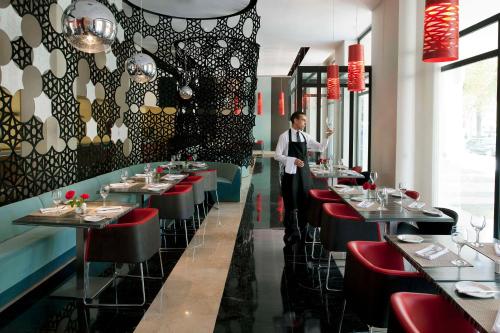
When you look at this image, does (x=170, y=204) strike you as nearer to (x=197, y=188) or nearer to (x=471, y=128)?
(x=197, y=188)

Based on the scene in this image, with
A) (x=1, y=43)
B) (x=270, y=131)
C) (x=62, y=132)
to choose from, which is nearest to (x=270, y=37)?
(x=62, y=132)

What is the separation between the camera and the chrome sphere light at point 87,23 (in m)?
3.04

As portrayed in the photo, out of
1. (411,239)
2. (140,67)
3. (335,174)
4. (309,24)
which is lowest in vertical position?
(411,239)

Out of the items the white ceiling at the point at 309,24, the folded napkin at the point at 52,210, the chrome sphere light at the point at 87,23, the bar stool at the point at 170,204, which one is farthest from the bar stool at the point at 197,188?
the white ceiling at the point at 309,24

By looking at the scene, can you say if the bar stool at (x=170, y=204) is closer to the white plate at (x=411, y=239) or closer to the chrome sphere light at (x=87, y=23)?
the chrome sphere light at (x=87, y=23)

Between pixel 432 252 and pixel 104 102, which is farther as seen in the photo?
pixel 104 102

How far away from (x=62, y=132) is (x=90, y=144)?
3.10 feet

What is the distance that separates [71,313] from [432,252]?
276 cm

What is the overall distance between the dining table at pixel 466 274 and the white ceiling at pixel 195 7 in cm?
612

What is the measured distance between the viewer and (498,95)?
16.8ft

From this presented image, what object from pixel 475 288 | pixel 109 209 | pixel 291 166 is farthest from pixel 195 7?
pixel 475 288

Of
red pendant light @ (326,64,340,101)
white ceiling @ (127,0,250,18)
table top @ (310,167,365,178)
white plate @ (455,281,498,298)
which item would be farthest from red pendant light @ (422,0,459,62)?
white ceiling @ (127,0,250,18)

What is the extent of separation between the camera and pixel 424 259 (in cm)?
253

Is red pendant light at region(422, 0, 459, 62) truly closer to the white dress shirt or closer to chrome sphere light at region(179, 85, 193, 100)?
the white dress shirt
